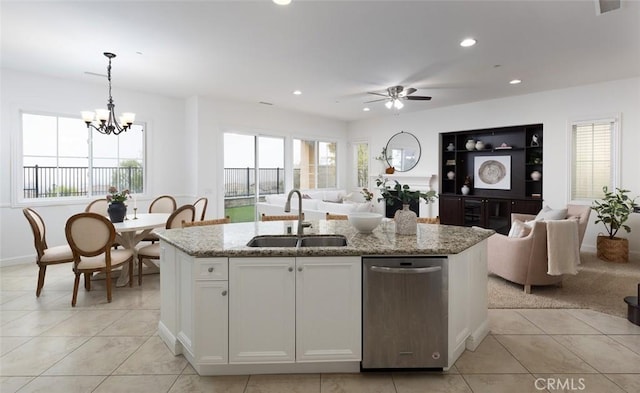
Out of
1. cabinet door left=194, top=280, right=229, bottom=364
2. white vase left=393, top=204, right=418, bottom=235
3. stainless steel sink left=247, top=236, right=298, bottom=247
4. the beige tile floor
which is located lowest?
the beige tile floor

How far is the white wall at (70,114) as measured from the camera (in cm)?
484

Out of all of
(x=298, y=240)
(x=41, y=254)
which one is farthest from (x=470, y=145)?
(x=41, y=254)

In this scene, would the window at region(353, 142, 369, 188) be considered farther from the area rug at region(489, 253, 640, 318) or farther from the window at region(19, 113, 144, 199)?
the window at region(19, 113, 144, 199)

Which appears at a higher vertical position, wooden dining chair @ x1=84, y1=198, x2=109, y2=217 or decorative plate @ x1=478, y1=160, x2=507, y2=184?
decorative plate @ x1=478, y1=160, x2=507, y2=184

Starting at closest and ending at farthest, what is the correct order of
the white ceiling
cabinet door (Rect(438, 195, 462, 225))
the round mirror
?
the white ceiling → cabinet door (Rect(438, 195, 462, 225)) → the round mirror

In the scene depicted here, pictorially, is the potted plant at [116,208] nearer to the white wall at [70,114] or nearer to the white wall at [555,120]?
the white wall at [70,114]

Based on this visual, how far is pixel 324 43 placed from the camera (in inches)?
151

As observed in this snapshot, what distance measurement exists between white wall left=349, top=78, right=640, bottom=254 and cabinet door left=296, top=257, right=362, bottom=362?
535cm

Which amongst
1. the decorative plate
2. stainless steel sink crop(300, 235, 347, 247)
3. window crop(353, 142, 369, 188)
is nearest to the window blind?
the decorative plate

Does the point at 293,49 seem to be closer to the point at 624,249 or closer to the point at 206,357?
the point at 206,357

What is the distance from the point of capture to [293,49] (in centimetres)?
403

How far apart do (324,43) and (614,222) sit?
500cm

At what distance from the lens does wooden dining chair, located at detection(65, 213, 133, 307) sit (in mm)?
3379

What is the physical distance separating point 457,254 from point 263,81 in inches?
167
